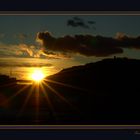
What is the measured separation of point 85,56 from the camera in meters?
3.84

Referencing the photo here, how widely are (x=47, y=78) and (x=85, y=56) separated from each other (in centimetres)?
41

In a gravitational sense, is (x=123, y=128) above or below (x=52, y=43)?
below

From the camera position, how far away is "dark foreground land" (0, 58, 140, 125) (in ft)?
12.6

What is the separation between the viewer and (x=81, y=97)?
3844 millimetres

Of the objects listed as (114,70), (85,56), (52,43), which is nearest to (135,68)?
(114,70)

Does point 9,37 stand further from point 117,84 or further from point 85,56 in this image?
point 117,84

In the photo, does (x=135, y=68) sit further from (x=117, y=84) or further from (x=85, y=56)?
(x=85, y=56)

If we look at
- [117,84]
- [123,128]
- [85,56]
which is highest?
[85,56]

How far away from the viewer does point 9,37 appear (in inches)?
150

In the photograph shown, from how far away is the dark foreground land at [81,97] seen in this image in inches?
151

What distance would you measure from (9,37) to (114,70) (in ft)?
3.37
